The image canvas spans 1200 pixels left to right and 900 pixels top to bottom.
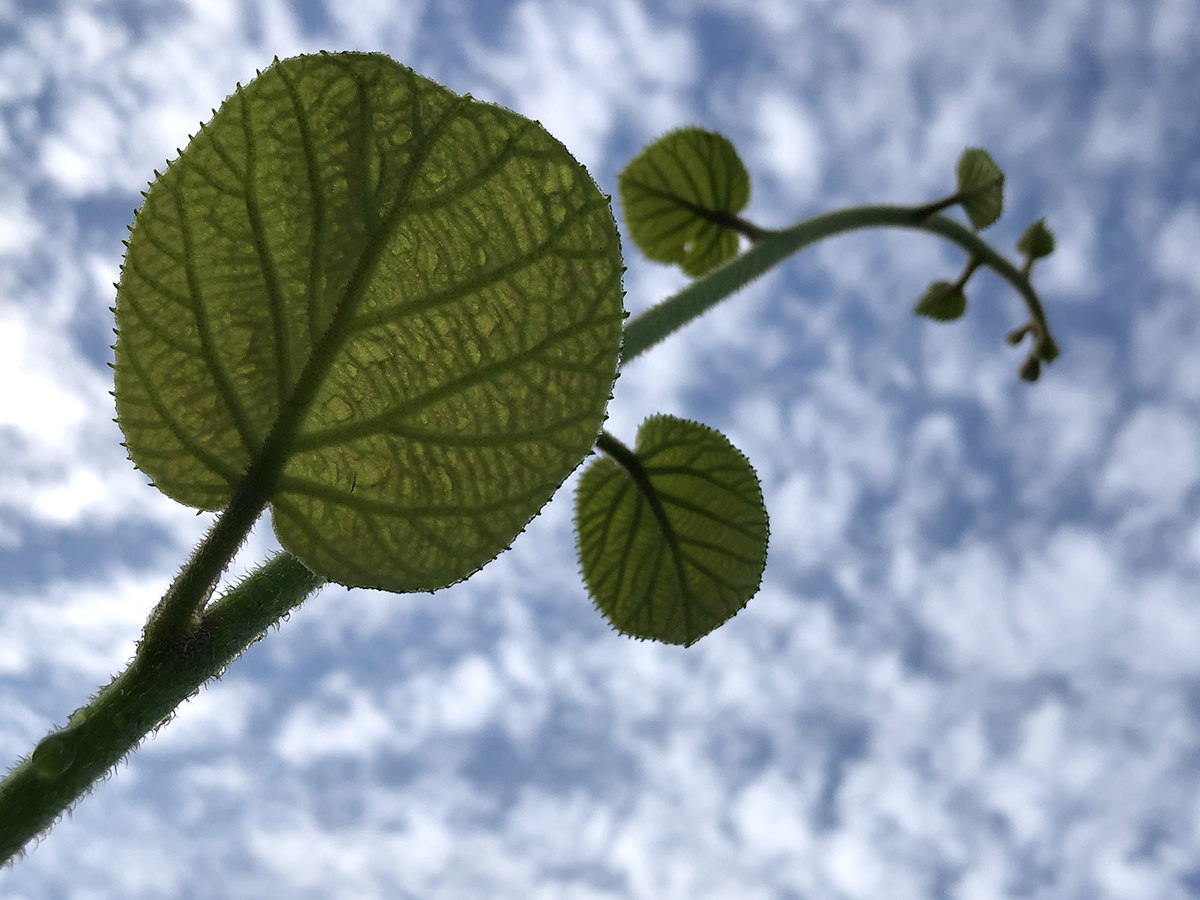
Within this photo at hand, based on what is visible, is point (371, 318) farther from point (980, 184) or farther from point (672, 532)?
point (980, 184)

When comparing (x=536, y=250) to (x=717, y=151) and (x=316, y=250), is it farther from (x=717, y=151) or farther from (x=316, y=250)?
(x=717, y=151)

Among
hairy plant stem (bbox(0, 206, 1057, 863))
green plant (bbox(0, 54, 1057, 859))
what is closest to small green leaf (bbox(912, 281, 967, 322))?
green plant (bbox(0, 54, 1057, 859))

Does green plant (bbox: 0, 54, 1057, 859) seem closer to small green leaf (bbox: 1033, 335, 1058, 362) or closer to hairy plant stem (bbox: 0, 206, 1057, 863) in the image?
hairy plant stem (bbox: 0, 206, 1057, 863)

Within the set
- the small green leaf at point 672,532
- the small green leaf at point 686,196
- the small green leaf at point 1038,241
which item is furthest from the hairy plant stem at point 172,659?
the small green leaf at point 1038,241

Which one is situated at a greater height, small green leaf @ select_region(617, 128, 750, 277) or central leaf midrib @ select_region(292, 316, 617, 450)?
small green leaf @ select_region(617, 128, 750, 277)

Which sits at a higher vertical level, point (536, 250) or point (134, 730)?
point (536, 250)

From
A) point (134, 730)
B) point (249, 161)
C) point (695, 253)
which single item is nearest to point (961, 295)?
point (695, 253)

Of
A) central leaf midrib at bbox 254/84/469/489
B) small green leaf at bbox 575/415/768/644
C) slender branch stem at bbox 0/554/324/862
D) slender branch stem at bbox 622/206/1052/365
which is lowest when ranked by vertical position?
slender branch stem at bbox 0/554/324/862
